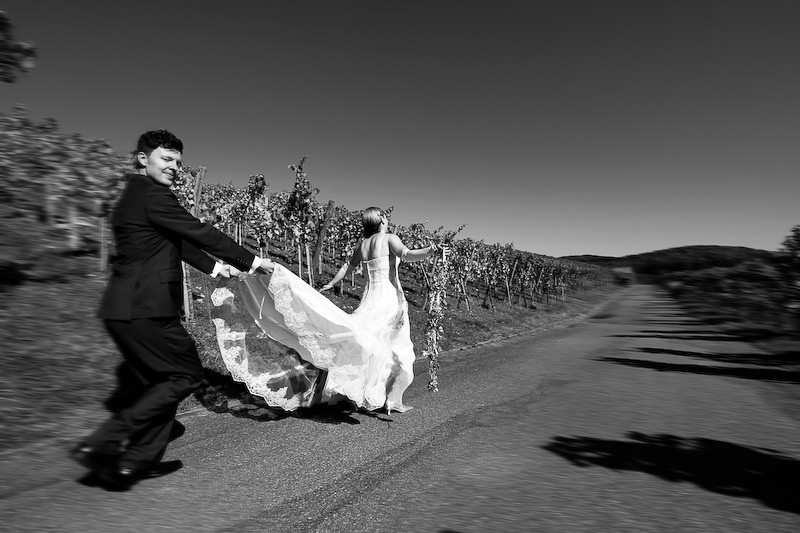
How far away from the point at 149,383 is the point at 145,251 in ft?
3.07

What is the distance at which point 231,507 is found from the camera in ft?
9.04

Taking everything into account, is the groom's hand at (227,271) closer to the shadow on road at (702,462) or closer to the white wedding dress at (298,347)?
the white wedding dress at (298,347)

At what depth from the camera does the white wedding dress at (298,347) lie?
455cm

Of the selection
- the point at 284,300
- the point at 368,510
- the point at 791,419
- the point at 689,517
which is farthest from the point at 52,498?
the point at 791,419

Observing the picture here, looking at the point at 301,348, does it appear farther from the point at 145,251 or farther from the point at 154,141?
the point at 154,141

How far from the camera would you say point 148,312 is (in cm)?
288

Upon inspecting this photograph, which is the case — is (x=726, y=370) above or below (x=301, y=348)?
below

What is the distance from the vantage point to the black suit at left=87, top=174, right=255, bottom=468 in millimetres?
2852

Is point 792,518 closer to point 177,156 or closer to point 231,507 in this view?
point 231,507

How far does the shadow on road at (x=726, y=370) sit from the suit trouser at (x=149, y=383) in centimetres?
976

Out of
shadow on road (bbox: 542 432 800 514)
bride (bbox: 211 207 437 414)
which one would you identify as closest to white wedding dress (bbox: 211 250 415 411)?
bride (bbox: 211 207 437 414)

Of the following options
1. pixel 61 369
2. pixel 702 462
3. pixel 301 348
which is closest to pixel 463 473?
pixel 301 348

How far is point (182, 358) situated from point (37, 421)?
2048 millimetres

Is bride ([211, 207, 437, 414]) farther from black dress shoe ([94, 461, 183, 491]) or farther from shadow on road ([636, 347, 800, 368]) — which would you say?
shadow on road ([636, 347, 800, 368])
